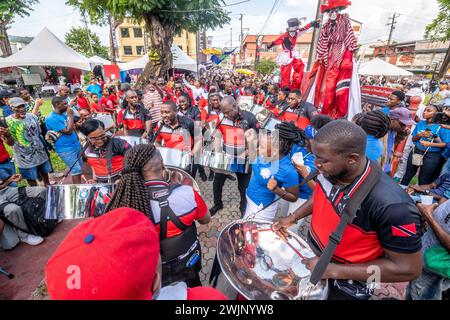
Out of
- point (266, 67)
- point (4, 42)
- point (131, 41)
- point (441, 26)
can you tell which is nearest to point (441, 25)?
point (441, 26)

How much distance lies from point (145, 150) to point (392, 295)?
3.27 meters

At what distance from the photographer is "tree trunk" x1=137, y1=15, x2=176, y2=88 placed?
10.3 metres

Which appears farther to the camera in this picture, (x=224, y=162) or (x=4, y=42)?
(x=4, y=42)

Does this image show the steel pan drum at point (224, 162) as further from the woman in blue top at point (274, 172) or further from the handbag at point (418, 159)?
the handbag at point (418, 159)

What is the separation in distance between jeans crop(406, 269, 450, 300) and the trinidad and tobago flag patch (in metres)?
0.83

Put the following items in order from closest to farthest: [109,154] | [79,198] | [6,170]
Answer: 1. [79,198]
2. [109,154]
3. [6,170]

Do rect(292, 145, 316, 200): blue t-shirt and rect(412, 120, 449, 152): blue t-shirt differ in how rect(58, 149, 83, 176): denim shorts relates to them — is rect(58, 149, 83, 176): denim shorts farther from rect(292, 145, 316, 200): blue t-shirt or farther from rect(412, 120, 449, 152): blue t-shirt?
rect(412, 120, 449, 152): blue t-shirt

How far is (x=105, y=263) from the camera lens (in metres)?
0.74

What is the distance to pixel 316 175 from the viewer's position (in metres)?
1.78

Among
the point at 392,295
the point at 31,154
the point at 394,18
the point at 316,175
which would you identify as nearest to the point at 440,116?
the point at 392,295

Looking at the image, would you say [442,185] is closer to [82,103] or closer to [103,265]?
[103,265]
